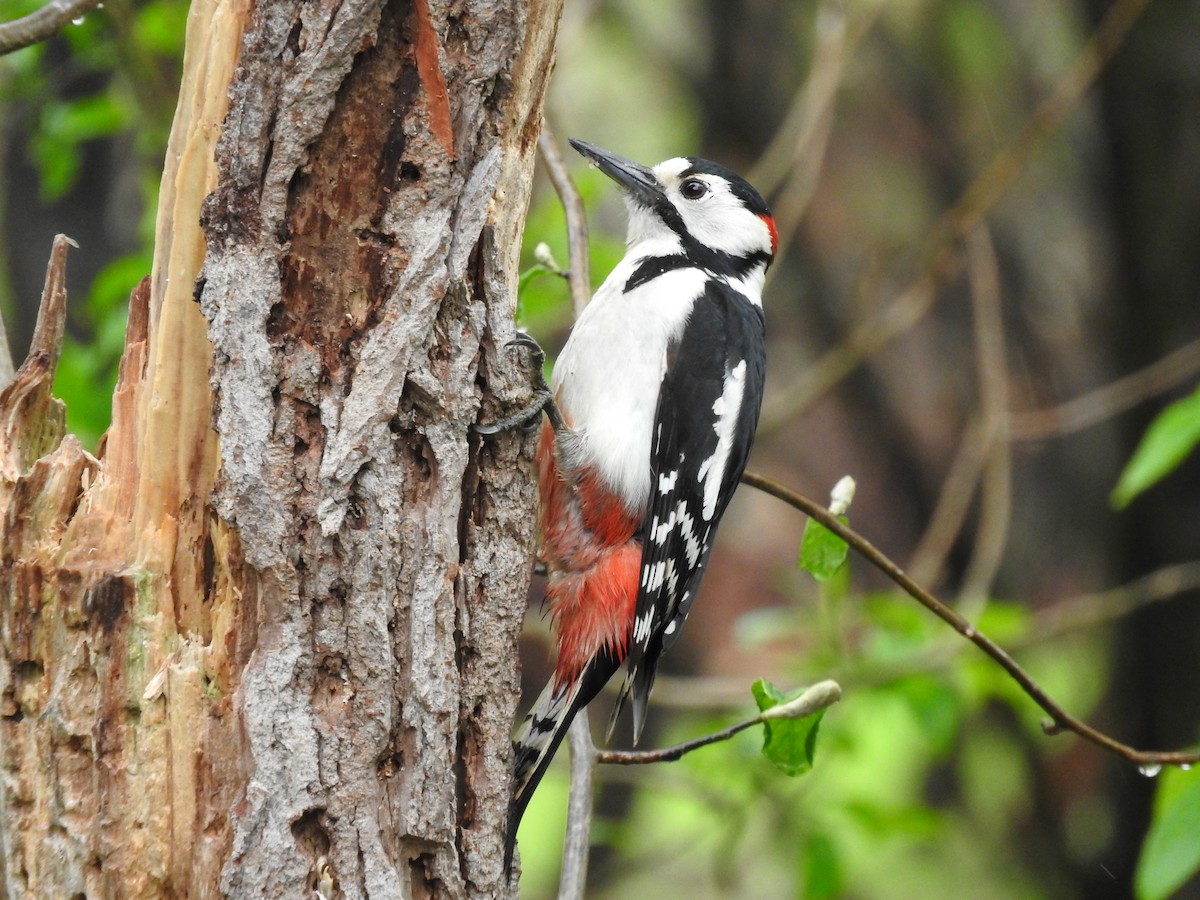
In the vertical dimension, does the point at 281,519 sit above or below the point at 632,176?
below

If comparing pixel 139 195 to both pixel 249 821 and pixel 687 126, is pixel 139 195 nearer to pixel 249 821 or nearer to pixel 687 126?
pixel 687 126

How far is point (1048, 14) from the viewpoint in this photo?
19.4 feet

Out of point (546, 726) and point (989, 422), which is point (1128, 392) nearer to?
point (989, 422)

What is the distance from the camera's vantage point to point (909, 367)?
632 cm

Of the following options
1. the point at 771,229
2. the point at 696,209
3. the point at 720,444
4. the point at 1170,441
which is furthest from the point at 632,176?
the point at 1170,441

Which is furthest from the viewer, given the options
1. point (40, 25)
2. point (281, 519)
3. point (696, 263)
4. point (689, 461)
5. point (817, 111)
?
point (817, 111)

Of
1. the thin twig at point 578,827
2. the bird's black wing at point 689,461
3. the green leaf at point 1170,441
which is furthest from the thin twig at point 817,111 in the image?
the thin twig at point 578,827

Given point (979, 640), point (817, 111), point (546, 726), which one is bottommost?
point (546, 726)

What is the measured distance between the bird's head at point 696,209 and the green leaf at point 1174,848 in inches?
70.1

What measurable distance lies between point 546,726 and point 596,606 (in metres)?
0.42

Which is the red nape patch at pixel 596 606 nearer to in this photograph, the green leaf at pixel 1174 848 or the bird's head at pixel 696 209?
the bird's head at pixel 696 209

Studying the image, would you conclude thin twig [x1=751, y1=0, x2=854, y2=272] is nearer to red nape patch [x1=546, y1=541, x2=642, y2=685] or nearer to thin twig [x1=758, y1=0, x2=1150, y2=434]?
thin twig [x1=758, y1=0, x2=1150, y2=434]

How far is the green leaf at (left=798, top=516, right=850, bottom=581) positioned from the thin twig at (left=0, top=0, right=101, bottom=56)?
1.57m

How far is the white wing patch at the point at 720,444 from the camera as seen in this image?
3072 millimetres
